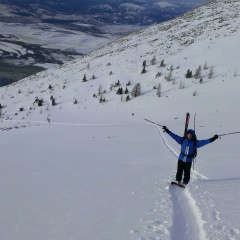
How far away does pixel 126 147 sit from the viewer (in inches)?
563

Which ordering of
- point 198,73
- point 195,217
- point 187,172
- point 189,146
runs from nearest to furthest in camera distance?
point 195,217 < point 189,146 < point 187,172 < point 198,73

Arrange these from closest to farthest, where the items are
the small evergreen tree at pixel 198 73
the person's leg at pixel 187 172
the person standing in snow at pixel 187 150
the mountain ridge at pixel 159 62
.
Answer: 1. the person standing in snow at pixel 187 150
2. the person's leg at pixel 187 172
3. the small evergreen tree at pixel 198 73
4. the mountain ridge at pixel 159 62

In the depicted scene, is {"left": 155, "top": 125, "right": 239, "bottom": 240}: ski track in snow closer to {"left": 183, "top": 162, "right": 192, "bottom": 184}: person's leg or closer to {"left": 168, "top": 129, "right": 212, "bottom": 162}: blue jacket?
{"left": 183, "top": 162, "right": 192, "bottom": 184}: person's leg

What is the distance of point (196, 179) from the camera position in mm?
9453

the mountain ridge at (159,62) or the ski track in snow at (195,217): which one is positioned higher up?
the mountain ridge at (159,62)

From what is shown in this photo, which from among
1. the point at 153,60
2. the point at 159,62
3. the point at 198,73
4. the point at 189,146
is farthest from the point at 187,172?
the point at 153,60

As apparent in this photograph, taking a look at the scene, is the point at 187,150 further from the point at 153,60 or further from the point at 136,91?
the point at 153,60

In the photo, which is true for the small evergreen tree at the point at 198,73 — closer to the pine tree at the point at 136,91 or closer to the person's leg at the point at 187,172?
the pine tree at the point at 136,91

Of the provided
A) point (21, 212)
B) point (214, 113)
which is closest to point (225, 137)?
point (214, 113)

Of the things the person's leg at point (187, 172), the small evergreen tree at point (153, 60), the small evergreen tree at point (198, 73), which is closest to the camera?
the person's leg at point (187, 172)

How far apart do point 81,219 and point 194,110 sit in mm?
15314

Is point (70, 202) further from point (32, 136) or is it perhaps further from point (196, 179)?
point (32, 136)

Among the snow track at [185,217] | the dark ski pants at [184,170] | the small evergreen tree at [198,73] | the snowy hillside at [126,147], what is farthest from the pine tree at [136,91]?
the snow track at [185,217]

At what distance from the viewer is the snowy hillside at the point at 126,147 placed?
6.67 meters
